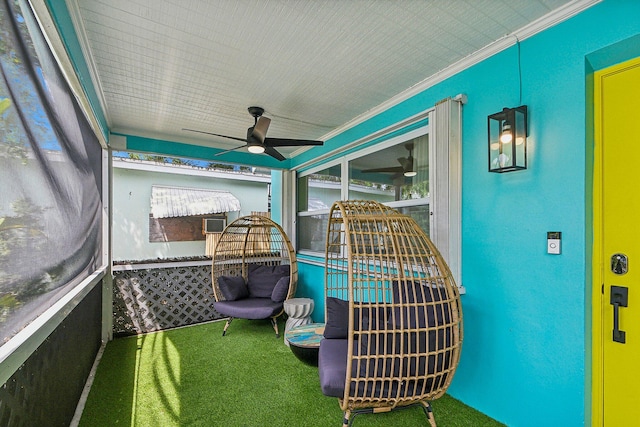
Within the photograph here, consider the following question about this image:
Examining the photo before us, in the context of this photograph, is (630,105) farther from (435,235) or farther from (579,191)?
(435,235)

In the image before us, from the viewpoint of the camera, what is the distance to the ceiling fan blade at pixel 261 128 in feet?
9.61

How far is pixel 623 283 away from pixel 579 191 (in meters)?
0.55

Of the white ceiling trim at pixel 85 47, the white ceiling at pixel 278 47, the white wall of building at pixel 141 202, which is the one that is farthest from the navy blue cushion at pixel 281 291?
the white wall of building at pixel 141 202

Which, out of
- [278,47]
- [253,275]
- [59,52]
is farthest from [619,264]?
[253,275]

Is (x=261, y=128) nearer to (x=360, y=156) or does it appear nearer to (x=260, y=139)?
(x=260, y=139)

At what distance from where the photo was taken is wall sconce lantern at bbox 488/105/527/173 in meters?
1.91

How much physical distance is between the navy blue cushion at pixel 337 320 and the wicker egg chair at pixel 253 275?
1.39 m

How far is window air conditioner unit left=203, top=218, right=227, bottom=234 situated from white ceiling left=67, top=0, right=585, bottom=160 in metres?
3.99

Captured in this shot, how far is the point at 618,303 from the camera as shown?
1658 millimetres

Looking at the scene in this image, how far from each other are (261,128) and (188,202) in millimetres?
4358

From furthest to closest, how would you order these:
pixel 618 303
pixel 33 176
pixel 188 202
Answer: pixel 188 202
pixel 618 303
pixel 33 176

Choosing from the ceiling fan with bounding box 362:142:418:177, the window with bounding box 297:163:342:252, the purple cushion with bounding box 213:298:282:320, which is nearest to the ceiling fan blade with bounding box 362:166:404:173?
the ceiling fan with bounding box 362:142:418:177

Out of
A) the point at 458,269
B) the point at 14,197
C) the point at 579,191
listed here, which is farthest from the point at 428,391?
the point at 14,197

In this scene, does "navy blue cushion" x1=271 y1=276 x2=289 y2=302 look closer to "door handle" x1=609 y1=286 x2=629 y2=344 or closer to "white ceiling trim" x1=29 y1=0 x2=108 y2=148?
"white ceiling trim" x1=29 y1=0 x2=108 y2=148
